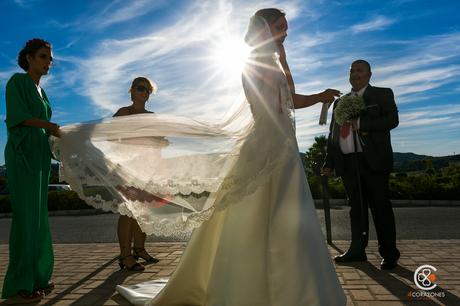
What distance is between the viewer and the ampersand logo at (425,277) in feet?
13.6

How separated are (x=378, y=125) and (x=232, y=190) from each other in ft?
8.09

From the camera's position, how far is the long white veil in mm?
3395

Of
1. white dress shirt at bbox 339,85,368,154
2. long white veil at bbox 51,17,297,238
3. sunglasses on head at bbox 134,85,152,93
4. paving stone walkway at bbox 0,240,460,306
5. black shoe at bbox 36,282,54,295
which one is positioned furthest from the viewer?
sunglasses on head at bbox 134,85,152,93

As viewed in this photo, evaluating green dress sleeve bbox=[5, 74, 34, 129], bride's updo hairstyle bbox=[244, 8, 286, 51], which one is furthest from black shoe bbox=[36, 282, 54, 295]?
bride's updo hairstyle bbox=[244, 8, 286, 51]

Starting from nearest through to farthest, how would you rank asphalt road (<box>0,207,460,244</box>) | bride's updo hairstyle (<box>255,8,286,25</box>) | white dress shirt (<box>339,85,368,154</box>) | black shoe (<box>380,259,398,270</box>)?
bride's updo hairstyle (<box>255,8,286,25</box>) → black shoe (<box>380,259,398,270</box>) → white dress shirt (<box>339,85,368,154</box>) → asphalt road (<box>0,207,460,244</box>)

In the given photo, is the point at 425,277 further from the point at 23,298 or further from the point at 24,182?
the point at 24,182

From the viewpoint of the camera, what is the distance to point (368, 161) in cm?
512

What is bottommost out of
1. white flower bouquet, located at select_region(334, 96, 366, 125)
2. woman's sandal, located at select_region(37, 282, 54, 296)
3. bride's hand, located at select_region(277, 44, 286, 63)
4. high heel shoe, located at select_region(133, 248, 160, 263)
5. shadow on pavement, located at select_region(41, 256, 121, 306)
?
shadow on pavement, located at select_region(41, 256, 121, 306)

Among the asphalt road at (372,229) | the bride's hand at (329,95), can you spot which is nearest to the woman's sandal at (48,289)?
the bride's hand at (329,95)

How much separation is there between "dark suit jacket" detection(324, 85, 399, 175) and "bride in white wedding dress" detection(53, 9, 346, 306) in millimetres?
1812

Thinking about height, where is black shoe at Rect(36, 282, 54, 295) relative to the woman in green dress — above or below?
below

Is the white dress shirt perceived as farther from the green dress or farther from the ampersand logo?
the green dress

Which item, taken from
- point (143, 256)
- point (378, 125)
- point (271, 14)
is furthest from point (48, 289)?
point (378, 125)

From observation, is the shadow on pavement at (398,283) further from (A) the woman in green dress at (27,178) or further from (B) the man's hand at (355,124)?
(A) the woman in green dress at (27,178)
